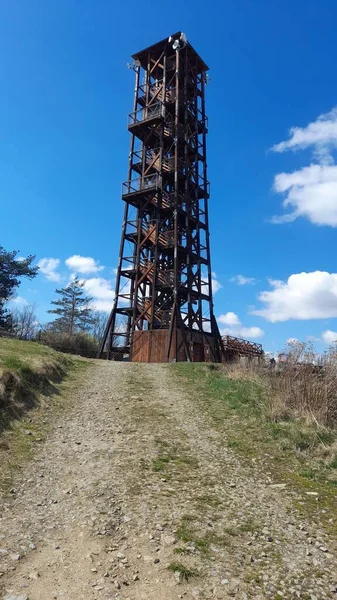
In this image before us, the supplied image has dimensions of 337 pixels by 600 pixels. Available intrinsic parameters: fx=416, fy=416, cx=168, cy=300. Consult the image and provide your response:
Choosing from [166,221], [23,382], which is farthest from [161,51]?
[23,382]

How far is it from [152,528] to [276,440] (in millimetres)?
4487

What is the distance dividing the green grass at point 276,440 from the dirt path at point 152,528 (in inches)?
15.5

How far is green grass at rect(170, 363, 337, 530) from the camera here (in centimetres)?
699

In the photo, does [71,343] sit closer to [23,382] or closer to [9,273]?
[9,273]

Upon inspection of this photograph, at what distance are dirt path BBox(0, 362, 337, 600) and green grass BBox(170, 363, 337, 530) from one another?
39cm

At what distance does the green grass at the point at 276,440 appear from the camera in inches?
275

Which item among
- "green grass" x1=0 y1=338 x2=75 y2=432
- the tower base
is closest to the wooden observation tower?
the tower base

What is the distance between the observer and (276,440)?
8969 millimetres

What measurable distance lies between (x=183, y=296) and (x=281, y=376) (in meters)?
21.7

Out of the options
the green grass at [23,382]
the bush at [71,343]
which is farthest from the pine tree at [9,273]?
the green grass at [23,382]

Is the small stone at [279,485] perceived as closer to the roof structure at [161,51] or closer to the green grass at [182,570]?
the green grass at [182,570]

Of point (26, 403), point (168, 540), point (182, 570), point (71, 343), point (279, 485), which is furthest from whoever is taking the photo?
point (71, 343)

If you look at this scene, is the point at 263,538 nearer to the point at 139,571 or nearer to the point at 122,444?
the point at 139,571

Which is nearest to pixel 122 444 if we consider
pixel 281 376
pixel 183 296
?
pixel 281 376
